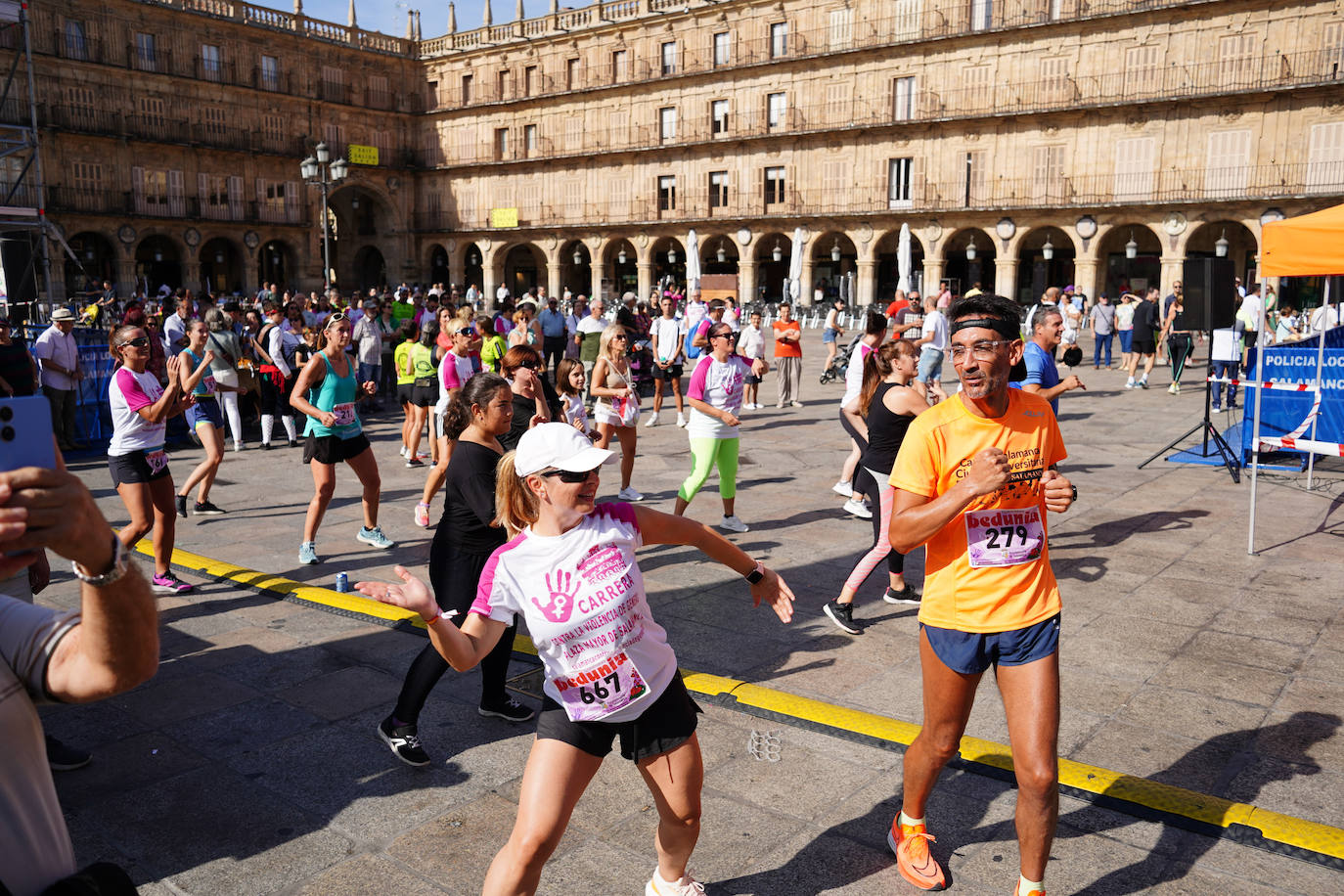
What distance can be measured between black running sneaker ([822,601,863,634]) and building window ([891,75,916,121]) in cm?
3037

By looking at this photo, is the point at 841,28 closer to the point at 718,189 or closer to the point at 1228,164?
the point at 718,189

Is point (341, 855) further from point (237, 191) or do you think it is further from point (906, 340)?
point (237, 191)

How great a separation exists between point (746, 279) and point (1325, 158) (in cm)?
1803

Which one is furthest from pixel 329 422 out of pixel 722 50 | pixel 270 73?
pixel 270 73

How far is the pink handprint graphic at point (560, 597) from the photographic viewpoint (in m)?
2.65

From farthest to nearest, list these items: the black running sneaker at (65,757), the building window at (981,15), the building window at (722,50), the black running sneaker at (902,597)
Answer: the building window at (722,50) → the building window at (981,15) → the black running sneaker at (902,597) → the black running sneaker at (65,757)

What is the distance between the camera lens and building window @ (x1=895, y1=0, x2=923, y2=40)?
32344mm

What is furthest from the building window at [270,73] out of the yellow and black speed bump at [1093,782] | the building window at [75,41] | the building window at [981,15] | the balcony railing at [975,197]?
the yellow and black speed bump at [1093,782]

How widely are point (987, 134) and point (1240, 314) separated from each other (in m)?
16.0

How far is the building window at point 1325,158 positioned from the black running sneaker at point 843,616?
27779 millimetres

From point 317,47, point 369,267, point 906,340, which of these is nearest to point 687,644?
point 906,340

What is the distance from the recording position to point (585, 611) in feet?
8.69

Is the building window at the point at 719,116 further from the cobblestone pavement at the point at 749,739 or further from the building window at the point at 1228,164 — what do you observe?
the cobblestone pavement at the point at 749,739

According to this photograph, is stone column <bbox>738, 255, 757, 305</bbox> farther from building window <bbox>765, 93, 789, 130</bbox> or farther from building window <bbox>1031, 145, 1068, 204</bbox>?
building window <bbox>1031, 145, 1068, 204</bbox>
